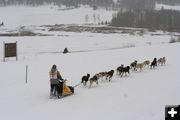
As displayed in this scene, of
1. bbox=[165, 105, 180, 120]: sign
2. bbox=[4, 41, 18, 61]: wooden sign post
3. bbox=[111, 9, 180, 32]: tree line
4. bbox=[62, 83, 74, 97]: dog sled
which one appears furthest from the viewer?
bbox=[111, 9, 180, 32]: tree line

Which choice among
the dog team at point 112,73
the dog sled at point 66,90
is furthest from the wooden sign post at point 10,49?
the dog sled at point 66,90

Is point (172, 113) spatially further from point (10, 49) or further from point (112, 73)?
point (10, 49)

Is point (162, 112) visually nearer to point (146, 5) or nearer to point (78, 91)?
point (78, 91)

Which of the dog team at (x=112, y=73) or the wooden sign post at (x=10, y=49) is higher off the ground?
the wooden sign post at (x=10, y=49)

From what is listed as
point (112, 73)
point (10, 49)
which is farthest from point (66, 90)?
point (10, 49)

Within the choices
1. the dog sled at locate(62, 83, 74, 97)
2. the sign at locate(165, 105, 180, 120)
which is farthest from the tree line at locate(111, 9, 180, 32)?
the sign at locate(165, 105, 180, 120)

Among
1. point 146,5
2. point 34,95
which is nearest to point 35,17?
point 146,5

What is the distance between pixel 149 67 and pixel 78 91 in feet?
26.7

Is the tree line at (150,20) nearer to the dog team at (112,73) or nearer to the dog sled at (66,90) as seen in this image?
the dog team at (112,73)

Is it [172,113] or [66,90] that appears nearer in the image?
[172,113]

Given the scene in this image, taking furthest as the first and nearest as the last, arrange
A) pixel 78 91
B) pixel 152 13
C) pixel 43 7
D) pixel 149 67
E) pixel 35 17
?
1. pixel 43 7
2. pixel 35 17
3. pixel 152 13
4. pixel 149 67
5. pixel 78 91

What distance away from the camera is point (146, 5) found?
7672 inches

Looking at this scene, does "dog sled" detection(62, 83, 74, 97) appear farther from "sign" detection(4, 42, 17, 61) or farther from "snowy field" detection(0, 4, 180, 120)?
"sign" detection(4, 42, 17, 61)

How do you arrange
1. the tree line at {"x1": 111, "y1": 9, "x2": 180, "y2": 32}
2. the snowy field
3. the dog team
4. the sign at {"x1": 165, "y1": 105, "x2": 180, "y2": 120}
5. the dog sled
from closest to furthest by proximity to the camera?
1. the sign at {"x1": 165, "y1": 105, "x2": 180, "y2": 120}
2. the snowy field
3. the dog sled
4. the dog team
5. the tree line at {"x1": 111, "y1": 9, "x2": 180, "y2": 32}
